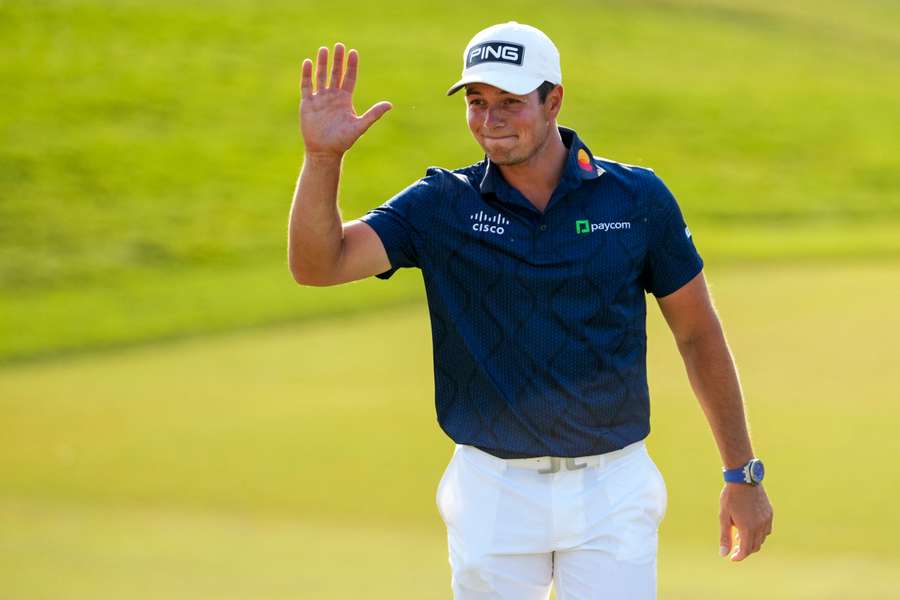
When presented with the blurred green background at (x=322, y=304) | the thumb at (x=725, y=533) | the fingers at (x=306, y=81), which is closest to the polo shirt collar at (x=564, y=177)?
the fingers at (x=306, y=81)

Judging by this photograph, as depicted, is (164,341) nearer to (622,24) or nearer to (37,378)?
(37,378)

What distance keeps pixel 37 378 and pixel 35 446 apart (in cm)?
199

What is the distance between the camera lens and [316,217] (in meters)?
3.60

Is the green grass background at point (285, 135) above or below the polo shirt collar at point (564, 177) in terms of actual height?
above

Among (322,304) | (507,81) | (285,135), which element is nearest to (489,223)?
(507,81)

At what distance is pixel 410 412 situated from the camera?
8.26m

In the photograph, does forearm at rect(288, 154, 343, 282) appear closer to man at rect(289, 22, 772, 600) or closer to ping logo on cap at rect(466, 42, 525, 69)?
man at rect(289, 22, 772, 600)

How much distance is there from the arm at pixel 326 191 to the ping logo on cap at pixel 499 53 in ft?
0.93

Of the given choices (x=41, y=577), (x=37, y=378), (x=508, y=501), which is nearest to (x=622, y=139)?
(x=37, y=378)

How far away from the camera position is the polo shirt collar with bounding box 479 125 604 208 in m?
3.74

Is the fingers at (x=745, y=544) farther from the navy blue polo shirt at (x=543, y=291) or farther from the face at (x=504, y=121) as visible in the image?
the face at (x=504, y=121)

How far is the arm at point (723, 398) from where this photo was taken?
3.86 m

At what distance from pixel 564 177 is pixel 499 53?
34cm

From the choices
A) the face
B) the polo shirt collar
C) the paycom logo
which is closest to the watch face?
the paycom logo
